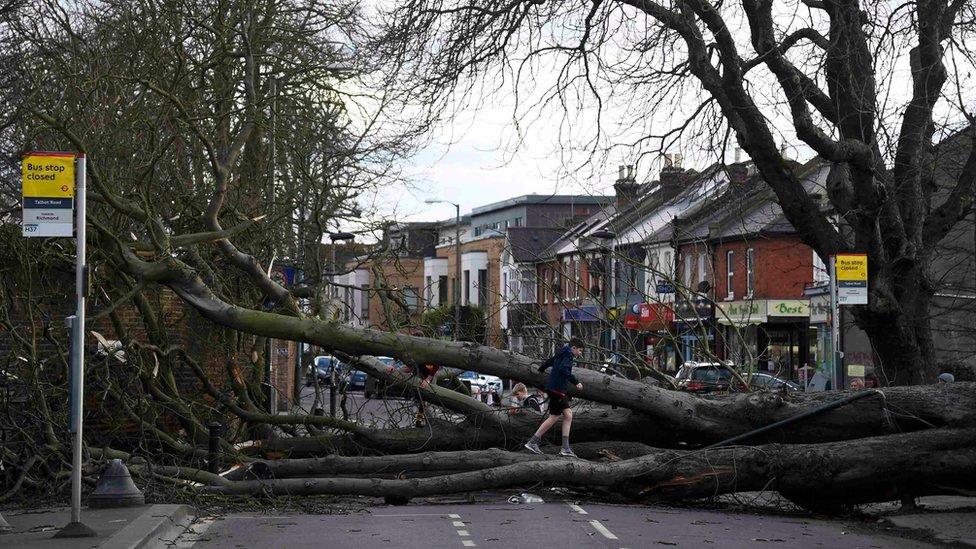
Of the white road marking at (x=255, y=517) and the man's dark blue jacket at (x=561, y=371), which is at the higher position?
the man's dark blue jacket at (x=561, y=371)

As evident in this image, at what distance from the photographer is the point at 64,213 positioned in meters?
10.2

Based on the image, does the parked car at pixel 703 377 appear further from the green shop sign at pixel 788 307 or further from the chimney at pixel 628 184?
the green shop sign at pixel 788 307

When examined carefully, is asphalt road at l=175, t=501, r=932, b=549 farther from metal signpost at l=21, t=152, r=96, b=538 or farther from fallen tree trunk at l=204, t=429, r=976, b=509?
metal signpost at l=21, t=152, r=96, b=538

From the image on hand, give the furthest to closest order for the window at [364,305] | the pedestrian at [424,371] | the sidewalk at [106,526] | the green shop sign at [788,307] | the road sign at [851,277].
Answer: the green shop sign at [788,307], the window at [364,305], the road sign at [851,277], the pedestrian at [424,371], the sidewalk at [106,526]

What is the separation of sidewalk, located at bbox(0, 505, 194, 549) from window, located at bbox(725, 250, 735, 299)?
129 feet

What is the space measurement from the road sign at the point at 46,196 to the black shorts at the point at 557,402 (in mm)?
6480

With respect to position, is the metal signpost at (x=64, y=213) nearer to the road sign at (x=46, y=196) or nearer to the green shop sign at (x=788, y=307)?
the road sign at (x=46, y=196)

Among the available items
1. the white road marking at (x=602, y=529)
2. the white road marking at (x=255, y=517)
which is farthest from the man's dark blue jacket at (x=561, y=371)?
the white road marking at (x=255, y=517)

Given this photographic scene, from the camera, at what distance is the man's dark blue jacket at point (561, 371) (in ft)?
49.1

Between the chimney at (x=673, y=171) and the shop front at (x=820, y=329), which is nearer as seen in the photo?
the chimney at (x=673, y=171)

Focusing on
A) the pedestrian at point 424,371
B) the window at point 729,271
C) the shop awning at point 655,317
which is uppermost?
the window at point 729,271

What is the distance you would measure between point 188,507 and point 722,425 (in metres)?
5.94

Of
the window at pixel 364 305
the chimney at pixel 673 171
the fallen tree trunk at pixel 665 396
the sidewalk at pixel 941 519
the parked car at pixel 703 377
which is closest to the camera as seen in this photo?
the sidewalk at pixel 941 519

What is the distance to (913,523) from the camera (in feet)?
41.5
